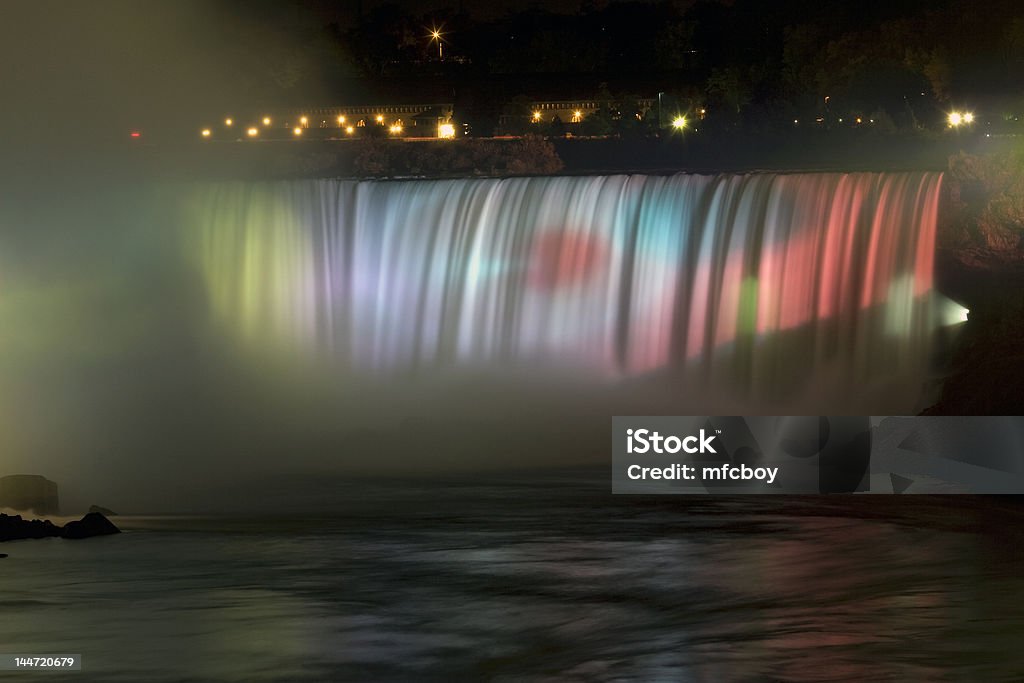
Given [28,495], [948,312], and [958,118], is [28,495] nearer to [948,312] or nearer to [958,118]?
[948,312]

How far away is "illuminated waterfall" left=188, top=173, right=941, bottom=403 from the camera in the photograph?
29984 millimetres

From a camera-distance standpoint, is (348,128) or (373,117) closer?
(348,128)

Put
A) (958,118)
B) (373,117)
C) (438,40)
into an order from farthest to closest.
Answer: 1. (438,40)
2. (373,117)
3. (958,118)

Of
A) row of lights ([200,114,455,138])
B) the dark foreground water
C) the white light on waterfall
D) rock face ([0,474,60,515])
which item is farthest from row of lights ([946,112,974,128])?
rock face ([0,474,60,515])

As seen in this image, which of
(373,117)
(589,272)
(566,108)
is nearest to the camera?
(589,272)

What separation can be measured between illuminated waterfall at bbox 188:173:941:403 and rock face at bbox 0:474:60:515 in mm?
13348

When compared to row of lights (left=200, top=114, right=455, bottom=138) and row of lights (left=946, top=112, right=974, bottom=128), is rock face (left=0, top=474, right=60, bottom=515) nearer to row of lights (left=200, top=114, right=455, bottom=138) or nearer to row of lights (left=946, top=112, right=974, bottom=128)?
row of lights (left=946, top=112, right=974, bottom=128)

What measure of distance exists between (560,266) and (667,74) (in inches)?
2817

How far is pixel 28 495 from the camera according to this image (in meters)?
21.1

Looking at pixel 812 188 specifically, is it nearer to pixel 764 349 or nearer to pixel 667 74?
pixel 764 349

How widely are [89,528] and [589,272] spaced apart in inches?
648

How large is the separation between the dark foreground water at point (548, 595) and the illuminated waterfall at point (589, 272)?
9.96 metres

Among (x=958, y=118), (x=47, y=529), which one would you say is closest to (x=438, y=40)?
(x=958, y=118)

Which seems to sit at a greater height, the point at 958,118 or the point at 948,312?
the point at 958,118
